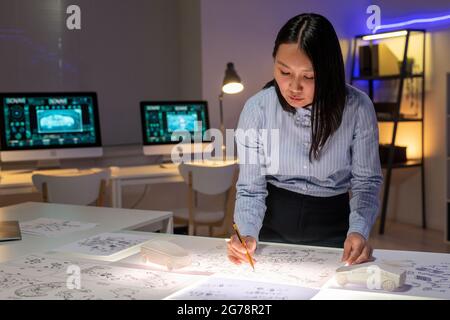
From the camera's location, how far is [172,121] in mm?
4633

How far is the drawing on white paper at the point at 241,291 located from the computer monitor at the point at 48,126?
9.96ft

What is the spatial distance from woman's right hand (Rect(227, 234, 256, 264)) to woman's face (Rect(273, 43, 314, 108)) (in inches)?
16.0

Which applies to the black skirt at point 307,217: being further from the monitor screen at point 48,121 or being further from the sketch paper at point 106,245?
the monitor screen at point 48,121

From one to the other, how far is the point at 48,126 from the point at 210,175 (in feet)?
4.02

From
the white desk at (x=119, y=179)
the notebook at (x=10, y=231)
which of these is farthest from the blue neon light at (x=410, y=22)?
the notebook at (x=10, y=231)

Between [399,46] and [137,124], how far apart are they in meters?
2.65

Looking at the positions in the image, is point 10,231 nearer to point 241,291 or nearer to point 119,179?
point 241,291

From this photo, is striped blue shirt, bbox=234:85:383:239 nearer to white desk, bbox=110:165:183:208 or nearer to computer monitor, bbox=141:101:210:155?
white desk, bbox=110:165:183:208

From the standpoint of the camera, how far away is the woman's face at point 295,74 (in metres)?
1.58

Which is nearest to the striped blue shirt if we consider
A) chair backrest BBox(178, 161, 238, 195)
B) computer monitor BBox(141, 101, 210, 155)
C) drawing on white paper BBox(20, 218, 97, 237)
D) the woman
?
the woman

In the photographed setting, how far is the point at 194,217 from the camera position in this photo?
4.09 meters

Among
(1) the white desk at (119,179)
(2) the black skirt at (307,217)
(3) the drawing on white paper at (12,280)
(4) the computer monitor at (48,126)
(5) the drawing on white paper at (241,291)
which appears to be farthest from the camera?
(4) the computer monitor at (48,126)

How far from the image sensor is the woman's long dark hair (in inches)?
62.6
